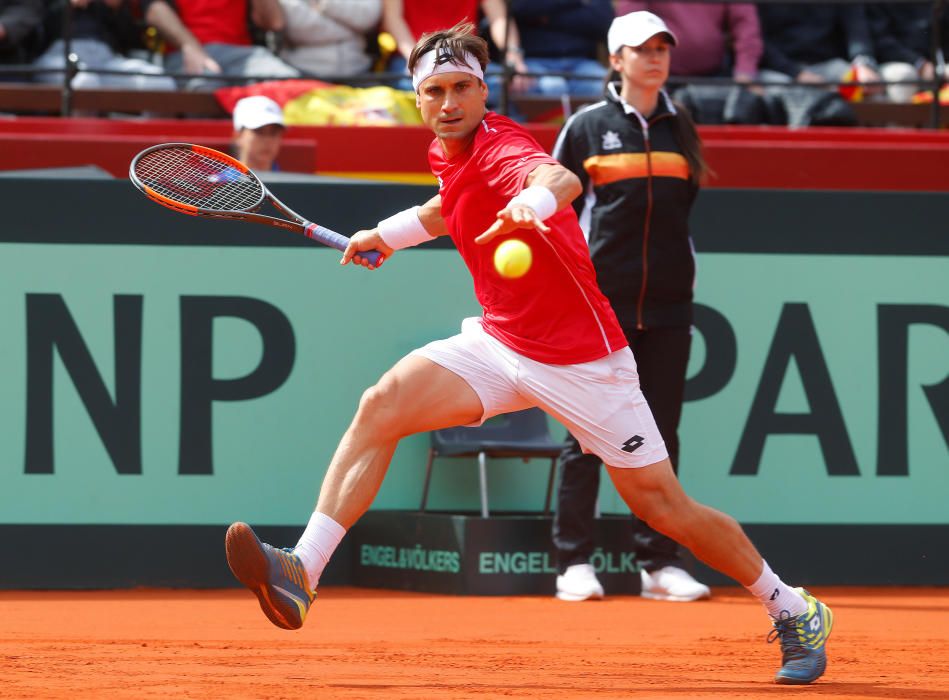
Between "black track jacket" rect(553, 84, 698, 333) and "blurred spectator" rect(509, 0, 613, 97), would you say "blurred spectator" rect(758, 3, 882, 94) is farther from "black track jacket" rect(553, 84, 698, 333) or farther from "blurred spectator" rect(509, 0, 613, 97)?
"black track jacket" rect(553, 84, 698, 333)

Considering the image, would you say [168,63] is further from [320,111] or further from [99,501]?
[99,501]

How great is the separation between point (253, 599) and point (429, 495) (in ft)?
3.09

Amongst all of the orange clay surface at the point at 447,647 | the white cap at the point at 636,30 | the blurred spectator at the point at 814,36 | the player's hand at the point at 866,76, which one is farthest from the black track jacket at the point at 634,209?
the blurred spectator at the point at 814,36

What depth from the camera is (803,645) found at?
4727 mm

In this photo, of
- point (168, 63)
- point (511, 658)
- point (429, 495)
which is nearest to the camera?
point (511, 658)

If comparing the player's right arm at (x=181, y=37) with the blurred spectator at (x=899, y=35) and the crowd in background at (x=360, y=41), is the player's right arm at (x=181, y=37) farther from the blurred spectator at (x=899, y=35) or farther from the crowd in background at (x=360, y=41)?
the blurred spectator at (x=899, y=35)

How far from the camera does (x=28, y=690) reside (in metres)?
4.32

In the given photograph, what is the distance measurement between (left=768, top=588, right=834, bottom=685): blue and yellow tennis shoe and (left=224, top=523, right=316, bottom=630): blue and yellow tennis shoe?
55.7 inches

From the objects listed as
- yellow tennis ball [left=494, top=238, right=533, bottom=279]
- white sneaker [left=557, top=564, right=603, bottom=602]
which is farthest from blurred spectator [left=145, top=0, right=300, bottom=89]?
yellow tennis ball [left=494, top=238, right=533, bottom=279]

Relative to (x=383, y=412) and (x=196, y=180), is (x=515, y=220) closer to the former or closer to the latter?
(x=383, y=412)

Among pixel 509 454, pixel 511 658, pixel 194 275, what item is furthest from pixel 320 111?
pixel 511 658

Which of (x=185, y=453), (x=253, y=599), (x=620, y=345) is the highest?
(x=620, y=345)

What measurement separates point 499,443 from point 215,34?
385cm

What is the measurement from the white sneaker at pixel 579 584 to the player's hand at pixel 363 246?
2.14 m
